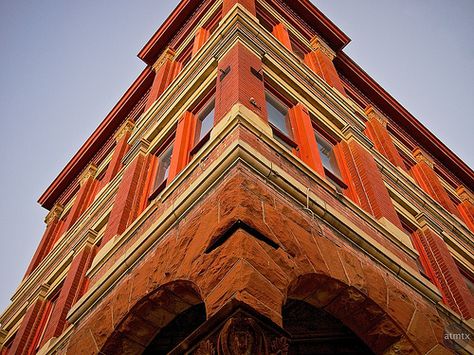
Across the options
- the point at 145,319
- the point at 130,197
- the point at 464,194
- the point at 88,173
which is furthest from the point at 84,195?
the point at 464,194

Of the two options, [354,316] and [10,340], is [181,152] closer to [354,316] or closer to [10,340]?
[354,316]

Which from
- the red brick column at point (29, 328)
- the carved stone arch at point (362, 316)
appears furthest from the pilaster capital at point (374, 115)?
the red brick column at point (29, 328)

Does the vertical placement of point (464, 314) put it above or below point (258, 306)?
above

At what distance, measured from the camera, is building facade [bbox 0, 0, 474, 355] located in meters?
5.06

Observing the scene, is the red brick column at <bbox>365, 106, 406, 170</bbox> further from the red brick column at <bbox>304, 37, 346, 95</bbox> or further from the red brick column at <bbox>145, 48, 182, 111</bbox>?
the red brick column at <bbox>145, 48, 182, 111</bbox>

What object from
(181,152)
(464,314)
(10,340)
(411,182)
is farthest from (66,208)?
(464,314)

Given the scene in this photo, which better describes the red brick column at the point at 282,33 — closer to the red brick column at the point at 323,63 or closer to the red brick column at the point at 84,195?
the red brick column at the point at 323,63

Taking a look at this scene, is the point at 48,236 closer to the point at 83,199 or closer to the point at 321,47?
the point at 83,199

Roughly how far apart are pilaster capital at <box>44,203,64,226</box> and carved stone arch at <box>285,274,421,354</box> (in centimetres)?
1367

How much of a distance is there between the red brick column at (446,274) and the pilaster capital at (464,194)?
19.8ft

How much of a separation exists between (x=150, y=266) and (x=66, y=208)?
12445 mm

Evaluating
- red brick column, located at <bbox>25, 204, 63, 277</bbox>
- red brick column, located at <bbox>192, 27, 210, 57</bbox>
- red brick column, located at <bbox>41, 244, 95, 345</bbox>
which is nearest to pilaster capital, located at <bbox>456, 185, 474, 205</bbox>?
red brick column, located at <bbox>192, 27, 210, 57</bbox>

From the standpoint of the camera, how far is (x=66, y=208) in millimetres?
17672

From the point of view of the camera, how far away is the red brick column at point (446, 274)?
9.43 meters
